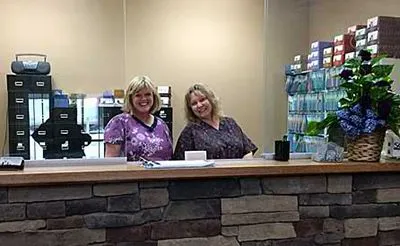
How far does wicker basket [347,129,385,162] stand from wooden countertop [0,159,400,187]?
0.05 metres

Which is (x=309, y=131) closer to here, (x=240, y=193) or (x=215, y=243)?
(x=240, y=193)

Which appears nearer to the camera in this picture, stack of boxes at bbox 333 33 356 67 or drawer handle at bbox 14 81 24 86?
stack of boxes at bbox 333 33 356 67

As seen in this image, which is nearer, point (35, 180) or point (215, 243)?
point (35, 180)

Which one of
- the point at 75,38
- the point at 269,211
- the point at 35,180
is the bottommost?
the point at 269,211

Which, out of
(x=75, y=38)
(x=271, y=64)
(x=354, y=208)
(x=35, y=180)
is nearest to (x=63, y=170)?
(x=35, y=180)

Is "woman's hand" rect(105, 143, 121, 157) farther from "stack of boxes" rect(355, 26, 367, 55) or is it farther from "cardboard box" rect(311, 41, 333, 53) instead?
"cardboard box" rect(311, 41, 333, 53)

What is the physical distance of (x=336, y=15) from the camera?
568cm

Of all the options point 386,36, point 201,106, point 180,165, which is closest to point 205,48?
point 386,36

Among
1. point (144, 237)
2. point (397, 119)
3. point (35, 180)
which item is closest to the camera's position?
point (35, 180)

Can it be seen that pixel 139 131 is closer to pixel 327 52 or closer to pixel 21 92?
pixel 327 52

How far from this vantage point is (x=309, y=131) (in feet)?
7.04

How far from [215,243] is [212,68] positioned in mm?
4935

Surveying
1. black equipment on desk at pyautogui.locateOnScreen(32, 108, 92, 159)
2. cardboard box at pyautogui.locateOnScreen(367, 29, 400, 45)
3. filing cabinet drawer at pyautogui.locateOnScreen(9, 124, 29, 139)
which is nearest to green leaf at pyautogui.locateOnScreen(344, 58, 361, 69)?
black equipment on desk at pyautogui.locateOnScreen(32, 108, 92, 159)

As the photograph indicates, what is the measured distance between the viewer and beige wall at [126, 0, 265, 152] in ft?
21.2
